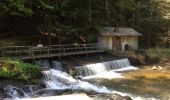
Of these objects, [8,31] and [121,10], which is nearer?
[8,31]

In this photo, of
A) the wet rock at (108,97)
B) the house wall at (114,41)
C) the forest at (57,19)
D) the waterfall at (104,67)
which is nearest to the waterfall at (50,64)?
the waterfall at (104,67)

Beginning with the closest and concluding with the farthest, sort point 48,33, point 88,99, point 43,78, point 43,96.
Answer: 1. point 88,99
2. point 43,96
3. point 43,78
4. point 48,33

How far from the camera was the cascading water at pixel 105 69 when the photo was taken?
25.0 m

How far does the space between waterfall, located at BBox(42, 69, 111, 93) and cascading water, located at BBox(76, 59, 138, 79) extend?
2.47 meters

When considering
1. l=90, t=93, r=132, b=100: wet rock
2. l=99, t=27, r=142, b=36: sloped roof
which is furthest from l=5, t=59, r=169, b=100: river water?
l=99, t=27, r=142, b=36: sloped roof

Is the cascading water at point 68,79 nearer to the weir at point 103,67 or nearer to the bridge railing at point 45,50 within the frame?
the weir at point 103,67

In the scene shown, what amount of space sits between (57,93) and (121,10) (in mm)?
26269

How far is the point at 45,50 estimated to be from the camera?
2606cm

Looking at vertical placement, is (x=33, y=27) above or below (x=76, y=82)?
above

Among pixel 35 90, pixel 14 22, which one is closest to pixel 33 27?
pixel 14 22

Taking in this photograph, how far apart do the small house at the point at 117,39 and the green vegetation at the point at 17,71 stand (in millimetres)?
13804

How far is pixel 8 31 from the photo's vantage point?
33.1 metres

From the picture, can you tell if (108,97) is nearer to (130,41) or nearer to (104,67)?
(104,67)

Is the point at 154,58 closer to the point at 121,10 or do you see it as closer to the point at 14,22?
the point at 121,10
